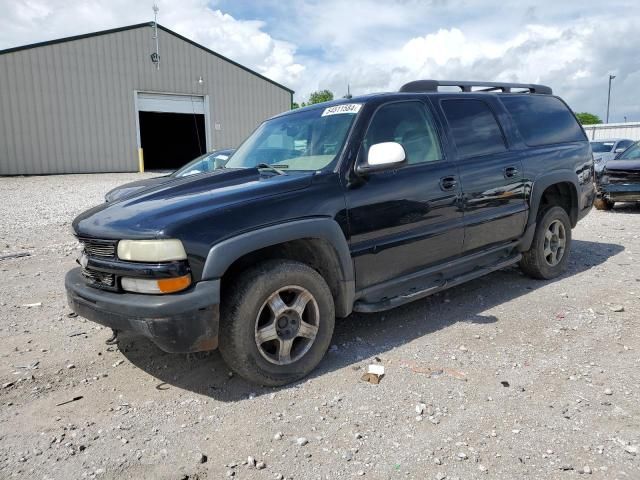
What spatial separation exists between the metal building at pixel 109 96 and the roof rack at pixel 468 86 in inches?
665

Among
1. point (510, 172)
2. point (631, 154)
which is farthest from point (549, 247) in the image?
point (631, 154)

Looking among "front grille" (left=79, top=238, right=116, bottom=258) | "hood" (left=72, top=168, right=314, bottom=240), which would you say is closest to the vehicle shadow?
"front grille" (left=79, top=238, right=116, bottom=258)

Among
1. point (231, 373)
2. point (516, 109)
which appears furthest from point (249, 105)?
point (231, 373)

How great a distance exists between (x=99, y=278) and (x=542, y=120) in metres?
4.56

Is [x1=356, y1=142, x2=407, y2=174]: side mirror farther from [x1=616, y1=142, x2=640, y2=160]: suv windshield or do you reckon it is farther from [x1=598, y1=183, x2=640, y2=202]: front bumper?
[x1=616, y1=142, x2=640, y2=160]: suv windshield

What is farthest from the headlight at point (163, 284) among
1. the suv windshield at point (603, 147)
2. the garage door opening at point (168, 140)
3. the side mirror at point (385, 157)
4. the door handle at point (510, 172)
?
the garage door opening at point (168, 140)

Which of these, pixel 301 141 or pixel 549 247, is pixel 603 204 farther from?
pixel 301 141

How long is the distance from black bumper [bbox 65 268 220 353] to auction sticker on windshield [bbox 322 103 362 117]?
1.76 meters

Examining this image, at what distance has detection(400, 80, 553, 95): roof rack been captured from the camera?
432 centimetres

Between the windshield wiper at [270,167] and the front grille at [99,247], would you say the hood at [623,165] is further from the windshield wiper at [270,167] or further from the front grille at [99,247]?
the front grille at [99,247]

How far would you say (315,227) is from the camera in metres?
3.14

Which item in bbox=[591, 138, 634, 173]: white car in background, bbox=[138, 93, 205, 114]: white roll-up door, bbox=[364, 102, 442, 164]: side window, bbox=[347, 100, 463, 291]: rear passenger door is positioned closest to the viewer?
bbox=[347, 100, 463, 291]: rear passenger door

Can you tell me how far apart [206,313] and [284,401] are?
0.75m

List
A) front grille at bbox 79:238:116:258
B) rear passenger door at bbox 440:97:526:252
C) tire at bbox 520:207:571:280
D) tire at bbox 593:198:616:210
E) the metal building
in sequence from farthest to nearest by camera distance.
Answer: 1. the metal building
2. tire at bbox 593:198:616:210
3. tire at bbox 520:207:571:280
4. rear passenger door at bbox 440:97:526:252
5. front grille at bbox 79:238:116:258
